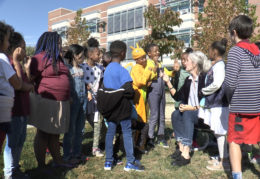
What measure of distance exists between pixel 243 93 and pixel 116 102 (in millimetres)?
1662

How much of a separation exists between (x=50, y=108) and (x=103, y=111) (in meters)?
0.75

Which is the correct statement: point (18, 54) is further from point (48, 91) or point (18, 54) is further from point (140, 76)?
point (140, 76)

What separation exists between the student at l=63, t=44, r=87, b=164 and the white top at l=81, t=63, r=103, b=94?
314mm

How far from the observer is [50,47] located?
3213 mm

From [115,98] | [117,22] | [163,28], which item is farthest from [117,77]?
[117,22]

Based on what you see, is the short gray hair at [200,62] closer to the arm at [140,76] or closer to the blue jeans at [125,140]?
the arm at [140,76]

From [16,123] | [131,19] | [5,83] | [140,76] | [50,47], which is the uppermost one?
[131,19]

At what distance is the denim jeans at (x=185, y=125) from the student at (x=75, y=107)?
1.64 m

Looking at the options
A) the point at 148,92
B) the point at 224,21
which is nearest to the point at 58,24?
the point at 224,21

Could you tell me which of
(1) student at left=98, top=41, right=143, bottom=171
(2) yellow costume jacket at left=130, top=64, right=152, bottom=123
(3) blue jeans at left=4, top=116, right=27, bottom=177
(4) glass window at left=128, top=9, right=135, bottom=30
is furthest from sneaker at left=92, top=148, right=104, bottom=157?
(4) glass window at left=128, top=9, right=135, bottom=30

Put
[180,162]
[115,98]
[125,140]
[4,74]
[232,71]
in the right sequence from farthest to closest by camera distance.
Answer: [180,162] < [125,140] < [115,98] < [232,71] < [4,74]

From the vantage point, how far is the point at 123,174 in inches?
132

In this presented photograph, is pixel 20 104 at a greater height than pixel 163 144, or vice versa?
pixel 20 104

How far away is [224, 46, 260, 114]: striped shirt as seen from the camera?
105 inches
